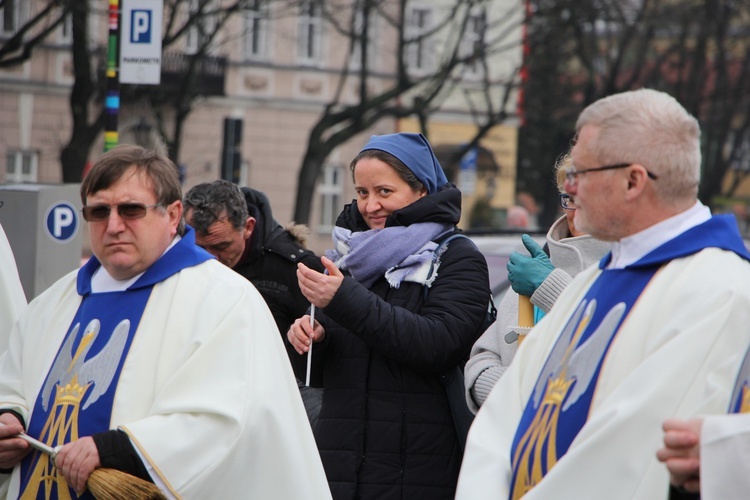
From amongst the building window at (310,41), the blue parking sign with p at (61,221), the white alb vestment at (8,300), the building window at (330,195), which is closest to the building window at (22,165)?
the building window at (310,41)

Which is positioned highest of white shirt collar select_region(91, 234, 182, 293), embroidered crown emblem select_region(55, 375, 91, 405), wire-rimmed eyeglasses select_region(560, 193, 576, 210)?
wire-rimmed eyeglasses select_region(560, 193, 576, 210)

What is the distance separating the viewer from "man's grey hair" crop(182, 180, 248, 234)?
5715mm

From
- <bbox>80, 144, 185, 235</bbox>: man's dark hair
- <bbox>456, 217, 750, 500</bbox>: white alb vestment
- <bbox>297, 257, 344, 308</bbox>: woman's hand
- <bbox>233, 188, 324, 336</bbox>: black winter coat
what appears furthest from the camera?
<bbox>233, 188, 324, 336</bbox>: black winter coat

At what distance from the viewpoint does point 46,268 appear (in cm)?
768

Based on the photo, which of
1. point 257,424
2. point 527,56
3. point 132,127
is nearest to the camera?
point 257,424

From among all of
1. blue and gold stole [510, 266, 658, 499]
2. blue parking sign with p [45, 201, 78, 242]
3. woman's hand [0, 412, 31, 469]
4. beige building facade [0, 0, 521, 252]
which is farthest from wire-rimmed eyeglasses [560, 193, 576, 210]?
beige building facade [0, 0, 521, 252]

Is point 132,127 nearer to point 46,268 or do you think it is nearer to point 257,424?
point 46,268

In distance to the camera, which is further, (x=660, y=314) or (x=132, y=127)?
(x=132, y=127)

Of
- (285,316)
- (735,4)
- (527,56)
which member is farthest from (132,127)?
(285,316)

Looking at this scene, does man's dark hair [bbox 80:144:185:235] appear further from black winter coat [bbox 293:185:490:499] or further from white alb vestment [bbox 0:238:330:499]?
black winter coat [bbox 293:185:490:499]

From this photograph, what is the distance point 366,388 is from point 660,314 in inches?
58.0

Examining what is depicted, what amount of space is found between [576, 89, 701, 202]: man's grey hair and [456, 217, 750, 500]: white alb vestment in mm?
130

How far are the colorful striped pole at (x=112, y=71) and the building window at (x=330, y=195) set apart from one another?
24.8 meters

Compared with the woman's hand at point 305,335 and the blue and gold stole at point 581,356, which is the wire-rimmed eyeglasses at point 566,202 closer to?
the woman's hand at point 305,335
